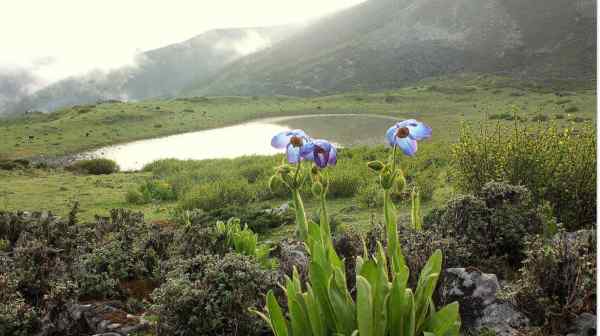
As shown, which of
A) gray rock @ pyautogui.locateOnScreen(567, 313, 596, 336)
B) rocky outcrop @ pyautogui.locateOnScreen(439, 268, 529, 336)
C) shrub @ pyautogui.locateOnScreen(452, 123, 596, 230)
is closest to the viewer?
gray rock @ pyautogui.locateOnScreen(567, 313, 596, 336)

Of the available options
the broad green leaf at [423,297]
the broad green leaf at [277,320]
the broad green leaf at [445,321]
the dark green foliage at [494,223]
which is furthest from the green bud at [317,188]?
the dark green foliage at [494,223]

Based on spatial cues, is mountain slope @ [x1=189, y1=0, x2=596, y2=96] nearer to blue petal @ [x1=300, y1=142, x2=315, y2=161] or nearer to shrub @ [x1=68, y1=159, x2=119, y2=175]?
shrub @ [x1=68, y1=159, x2=119, y2=175]

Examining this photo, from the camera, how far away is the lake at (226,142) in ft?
78.4

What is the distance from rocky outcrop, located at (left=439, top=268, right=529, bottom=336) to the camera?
3.18m

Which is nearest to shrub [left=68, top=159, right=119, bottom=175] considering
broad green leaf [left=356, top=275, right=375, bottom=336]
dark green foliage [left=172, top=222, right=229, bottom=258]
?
dark green foliage [left=172, top=222, right=229, bottom=258]

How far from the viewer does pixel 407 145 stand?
2.43m

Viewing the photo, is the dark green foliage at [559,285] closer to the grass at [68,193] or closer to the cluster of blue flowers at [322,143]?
the cluster of blue flowers at [322,143]

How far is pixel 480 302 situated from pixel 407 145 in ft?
5.21

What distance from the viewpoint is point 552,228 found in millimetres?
4328

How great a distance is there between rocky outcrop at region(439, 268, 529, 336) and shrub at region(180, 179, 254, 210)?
6496 millimetres

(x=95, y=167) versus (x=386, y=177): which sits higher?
(x=386, y=177)

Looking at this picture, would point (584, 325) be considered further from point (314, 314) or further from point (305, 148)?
point (305, 148)

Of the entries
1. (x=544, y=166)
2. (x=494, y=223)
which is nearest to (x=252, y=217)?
(x=494, y=223)

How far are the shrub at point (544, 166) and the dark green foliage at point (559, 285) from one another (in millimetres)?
1913
